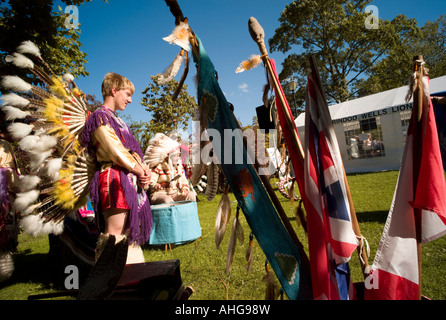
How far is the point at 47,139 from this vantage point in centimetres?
193

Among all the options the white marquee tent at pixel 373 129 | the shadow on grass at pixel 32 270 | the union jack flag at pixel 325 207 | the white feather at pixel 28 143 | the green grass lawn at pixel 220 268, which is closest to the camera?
the union jack flag at pixel 325 207

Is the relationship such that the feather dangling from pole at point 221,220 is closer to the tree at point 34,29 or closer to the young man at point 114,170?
the young man at point 114,170

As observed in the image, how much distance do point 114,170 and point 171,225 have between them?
2555mm

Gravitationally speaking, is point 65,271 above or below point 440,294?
below

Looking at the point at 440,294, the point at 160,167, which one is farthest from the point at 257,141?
the point at 160,167

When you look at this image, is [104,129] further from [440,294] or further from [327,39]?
[327,39]

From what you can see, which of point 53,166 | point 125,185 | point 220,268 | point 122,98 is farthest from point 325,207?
point 220,268

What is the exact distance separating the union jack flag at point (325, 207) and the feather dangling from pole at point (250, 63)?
0.31 meters

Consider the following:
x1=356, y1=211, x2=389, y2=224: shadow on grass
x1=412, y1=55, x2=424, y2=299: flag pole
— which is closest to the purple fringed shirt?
x1=412, y1=55, x2=424, y2=299: flag pole

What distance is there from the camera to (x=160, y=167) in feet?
18.5

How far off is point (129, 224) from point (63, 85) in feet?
4.64

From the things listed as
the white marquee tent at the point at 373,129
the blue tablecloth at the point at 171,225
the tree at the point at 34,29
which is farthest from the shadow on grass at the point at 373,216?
the tree at the point at 34,29

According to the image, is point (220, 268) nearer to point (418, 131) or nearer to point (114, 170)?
point (114, 170)

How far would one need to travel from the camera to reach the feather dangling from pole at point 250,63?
132 cm
